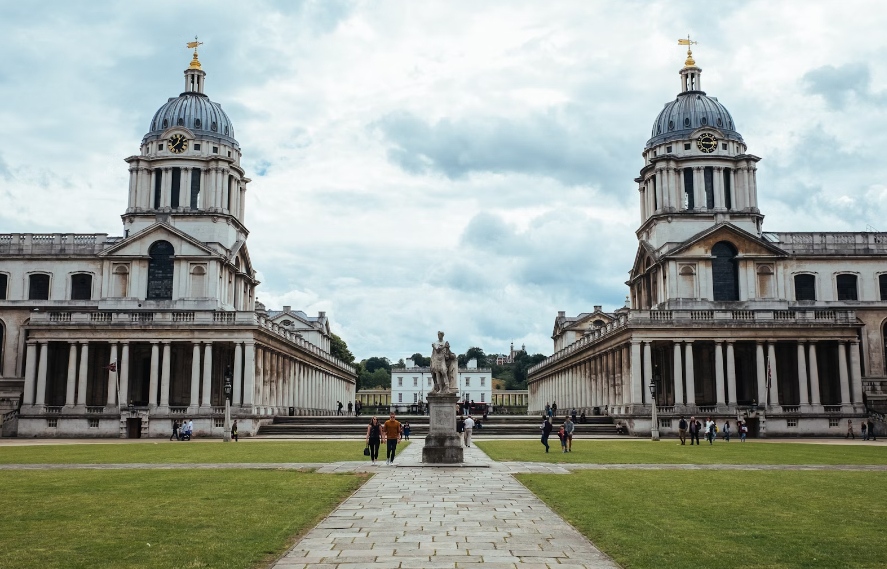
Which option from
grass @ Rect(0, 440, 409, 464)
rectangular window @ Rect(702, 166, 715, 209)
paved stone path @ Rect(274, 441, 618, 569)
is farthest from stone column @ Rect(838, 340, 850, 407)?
paved stone path @ Rect(274, 441, 618, 569)

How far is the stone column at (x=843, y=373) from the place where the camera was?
6762cm

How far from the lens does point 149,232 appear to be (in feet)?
257

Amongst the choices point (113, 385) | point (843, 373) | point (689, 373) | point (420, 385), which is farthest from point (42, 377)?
point (420, 385)

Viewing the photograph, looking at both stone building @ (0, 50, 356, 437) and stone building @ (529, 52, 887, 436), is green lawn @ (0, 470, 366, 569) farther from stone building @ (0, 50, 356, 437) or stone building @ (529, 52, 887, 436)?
stone building @ (529, 52, 887, 436)

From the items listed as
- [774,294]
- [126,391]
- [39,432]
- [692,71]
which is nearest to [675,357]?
[774,294]

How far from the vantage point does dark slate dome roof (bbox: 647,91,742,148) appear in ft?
274

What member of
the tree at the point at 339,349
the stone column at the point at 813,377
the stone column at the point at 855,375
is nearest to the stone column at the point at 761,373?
the stone column at the point at 813,377

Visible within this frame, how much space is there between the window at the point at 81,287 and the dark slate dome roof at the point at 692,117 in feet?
185

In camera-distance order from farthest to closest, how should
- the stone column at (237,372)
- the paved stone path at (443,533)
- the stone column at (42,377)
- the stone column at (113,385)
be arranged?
the stone column at (113,385) → the stone column at (42,377) → the stone column at (237,372) → the paved stone path at (443,533)

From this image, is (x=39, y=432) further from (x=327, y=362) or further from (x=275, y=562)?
(x=275, y=562)

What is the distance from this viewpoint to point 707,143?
82062 mm

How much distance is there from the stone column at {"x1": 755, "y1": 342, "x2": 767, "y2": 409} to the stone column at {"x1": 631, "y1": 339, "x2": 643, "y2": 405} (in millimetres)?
9624

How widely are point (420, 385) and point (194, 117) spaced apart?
310 feet

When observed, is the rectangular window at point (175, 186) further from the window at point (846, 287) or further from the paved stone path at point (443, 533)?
the paved stone path at point (443, 533)
